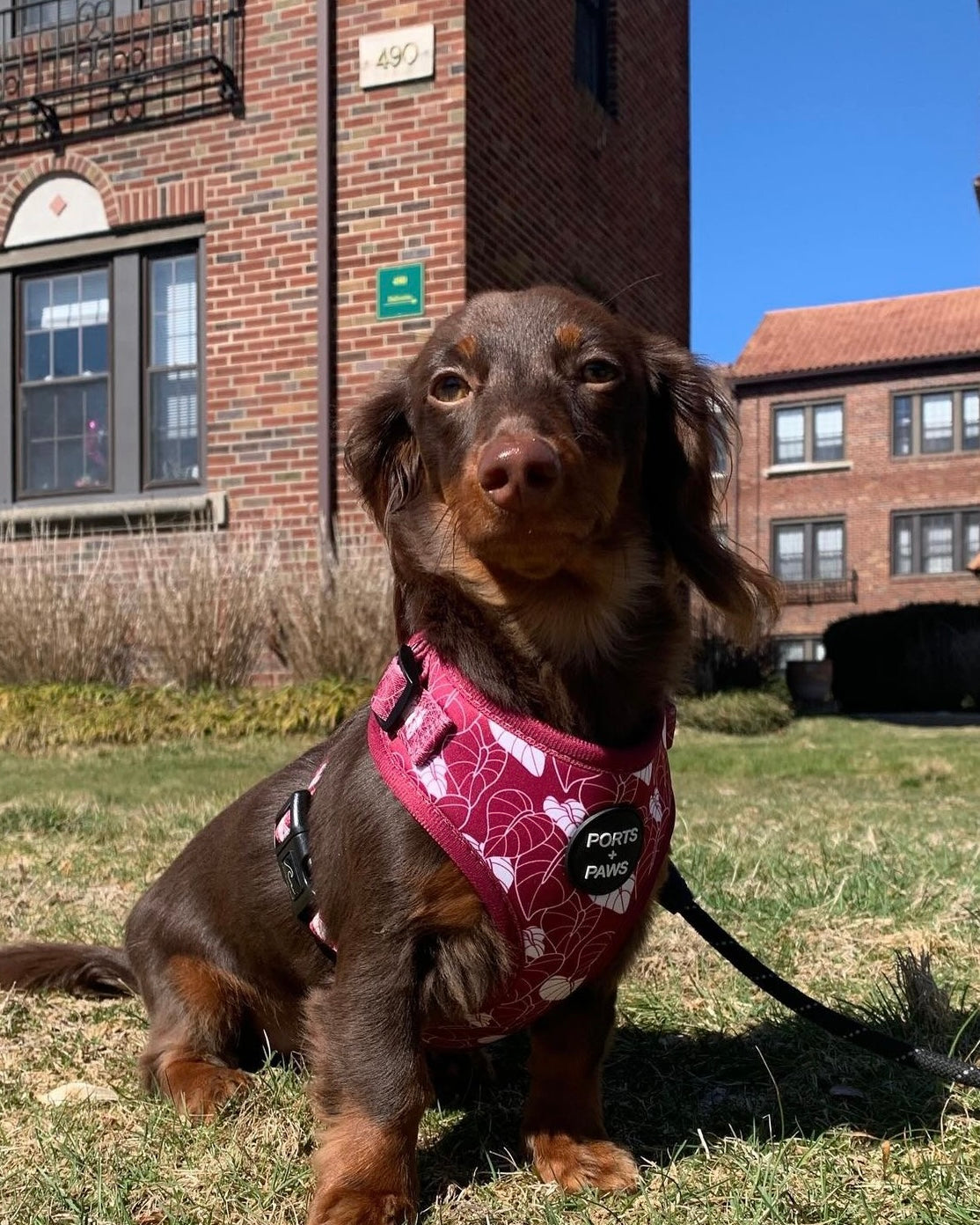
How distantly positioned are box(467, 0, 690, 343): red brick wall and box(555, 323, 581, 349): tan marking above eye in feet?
18.2

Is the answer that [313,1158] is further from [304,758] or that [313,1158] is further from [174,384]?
[174,384]

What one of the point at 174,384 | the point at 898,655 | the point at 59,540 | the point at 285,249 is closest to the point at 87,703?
the point at 59,540

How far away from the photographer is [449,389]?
211 cm

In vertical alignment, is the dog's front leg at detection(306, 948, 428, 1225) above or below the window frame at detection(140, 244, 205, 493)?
below

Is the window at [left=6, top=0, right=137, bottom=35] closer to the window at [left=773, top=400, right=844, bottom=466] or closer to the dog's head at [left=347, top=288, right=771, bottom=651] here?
the dog's head at [left=347, top=288, right=771, bottom=651]

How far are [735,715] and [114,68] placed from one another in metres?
7.70

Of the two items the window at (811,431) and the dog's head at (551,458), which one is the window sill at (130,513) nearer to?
the dog's head at (551,458)

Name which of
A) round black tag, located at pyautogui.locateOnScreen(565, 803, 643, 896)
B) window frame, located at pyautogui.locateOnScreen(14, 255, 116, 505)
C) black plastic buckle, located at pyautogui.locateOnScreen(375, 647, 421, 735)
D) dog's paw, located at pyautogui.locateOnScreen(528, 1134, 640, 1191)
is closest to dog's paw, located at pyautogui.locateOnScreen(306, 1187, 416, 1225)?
dog's paw, located at pyautogui.locateOnScreen(528, 1134, 640, 1191)

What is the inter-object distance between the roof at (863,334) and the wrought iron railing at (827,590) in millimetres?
5853

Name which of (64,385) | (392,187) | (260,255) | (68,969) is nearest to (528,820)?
(68,969)

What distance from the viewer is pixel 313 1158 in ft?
5.93

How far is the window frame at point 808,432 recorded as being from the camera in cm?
3247

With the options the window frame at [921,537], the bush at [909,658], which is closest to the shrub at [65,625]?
the bush at [909,658]

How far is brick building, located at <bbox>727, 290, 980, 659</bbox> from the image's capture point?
3142 centimetres
